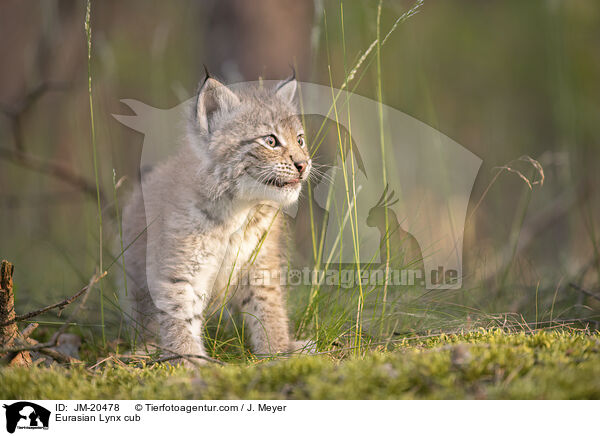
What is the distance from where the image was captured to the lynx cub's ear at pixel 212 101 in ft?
9.08

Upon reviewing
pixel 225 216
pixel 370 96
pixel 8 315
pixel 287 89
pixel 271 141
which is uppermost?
pixel 370 96

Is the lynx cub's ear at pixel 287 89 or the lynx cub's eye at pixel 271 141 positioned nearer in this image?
the lynx cub's eye at pixel 271 141

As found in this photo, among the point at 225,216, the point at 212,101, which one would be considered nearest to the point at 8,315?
the point at 225,216

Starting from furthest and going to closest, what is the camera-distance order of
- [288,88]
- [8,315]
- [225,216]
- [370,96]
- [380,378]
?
[370,96] → [288,88] → [225,216] → [8,315] → [380,378]

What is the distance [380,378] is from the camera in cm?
162

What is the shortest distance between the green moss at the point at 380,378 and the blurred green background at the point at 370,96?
3.18 feet

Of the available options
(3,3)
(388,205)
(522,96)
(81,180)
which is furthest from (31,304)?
(522,96)

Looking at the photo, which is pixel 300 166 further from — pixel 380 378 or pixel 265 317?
pixel 380 378

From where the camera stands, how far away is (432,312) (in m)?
2.84

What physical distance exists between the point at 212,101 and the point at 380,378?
188cm
